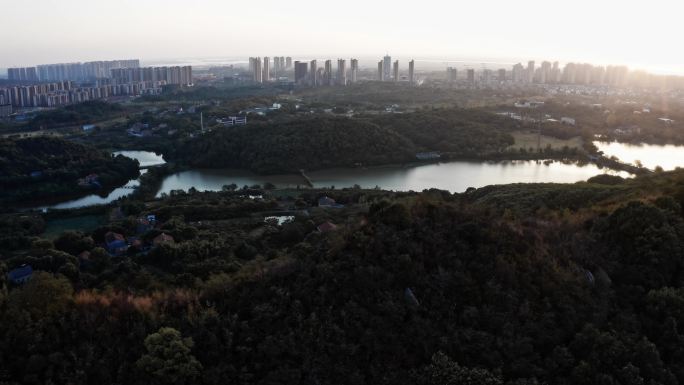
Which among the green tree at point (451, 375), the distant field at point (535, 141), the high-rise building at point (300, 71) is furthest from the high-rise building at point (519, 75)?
→ the green tree at point (451, 375)

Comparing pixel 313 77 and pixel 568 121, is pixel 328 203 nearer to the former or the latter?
pixel 568 121

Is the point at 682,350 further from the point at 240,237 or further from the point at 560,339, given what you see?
the point at 240,237

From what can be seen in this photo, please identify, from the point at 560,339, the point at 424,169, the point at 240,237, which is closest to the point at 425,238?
the point at 560,339

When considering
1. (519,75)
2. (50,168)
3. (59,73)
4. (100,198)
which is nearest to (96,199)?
(100,198)

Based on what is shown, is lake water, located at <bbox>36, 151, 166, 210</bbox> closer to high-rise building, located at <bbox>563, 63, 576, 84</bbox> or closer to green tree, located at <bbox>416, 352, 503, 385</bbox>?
green tree, located at <bbox>416, 352, 503, 385</bbox>

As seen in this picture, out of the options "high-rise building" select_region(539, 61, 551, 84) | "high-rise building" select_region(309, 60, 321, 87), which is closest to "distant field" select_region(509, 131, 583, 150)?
"high-rise building" select_region(309, 60, 321, 87)
